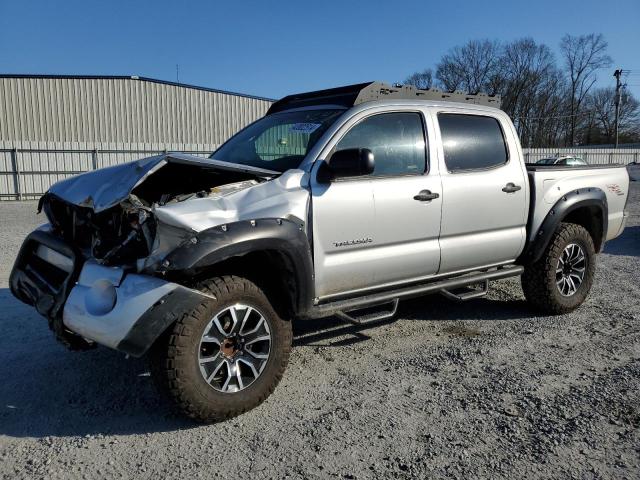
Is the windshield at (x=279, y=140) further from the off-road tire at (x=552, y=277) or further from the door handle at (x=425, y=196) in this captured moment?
the off-road tire at (x=552, y=277)

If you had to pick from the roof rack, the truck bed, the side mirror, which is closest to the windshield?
the roof rack

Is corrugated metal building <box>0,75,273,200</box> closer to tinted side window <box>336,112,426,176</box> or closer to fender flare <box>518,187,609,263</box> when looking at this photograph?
fender flare <box>518,187,609,263</box>

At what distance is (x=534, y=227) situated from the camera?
4.88 meters

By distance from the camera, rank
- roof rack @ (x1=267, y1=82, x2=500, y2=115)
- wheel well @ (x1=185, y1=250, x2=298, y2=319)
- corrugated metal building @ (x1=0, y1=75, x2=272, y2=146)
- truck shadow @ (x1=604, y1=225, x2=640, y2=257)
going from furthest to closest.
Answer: corrugated metal building @ (x1=0, y1=75, x2=272, y2=146), truck shadow @ (x1=604, y1=225, x2=640, y2=257), roof rack @ (x1=267, y1=82, x2=500, y2=115), wheel well @ (x1=185, y1=250, x2=298, y2=319)

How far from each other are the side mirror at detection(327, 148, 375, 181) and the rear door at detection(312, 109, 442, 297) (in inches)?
5.4

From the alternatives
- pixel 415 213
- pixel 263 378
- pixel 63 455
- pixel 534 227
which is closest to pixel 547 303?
Result: pixel 534 227

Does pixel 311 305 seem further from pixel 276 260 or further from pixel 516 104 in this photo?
pixel 516 104

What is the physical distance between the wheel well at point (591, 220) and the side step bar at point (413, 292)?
3.61ft

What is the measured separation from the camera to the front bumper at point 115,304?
9.29ft

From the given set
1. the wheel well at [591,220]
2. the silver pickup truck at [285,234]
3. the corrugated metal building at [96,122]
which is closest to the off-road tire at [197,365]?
the silver pickup truck at [285,234]

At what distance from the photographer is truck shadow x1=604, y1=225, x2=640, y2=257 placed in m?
8.48

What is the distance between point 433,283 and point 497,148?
144 centimetres

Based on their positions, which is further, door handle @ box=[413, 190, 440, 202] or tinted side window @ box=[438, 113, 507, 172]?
tinted side window @ box=[438, 113, 507, 172]

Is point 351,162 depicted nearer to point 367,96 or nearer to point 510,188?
point 367,96
